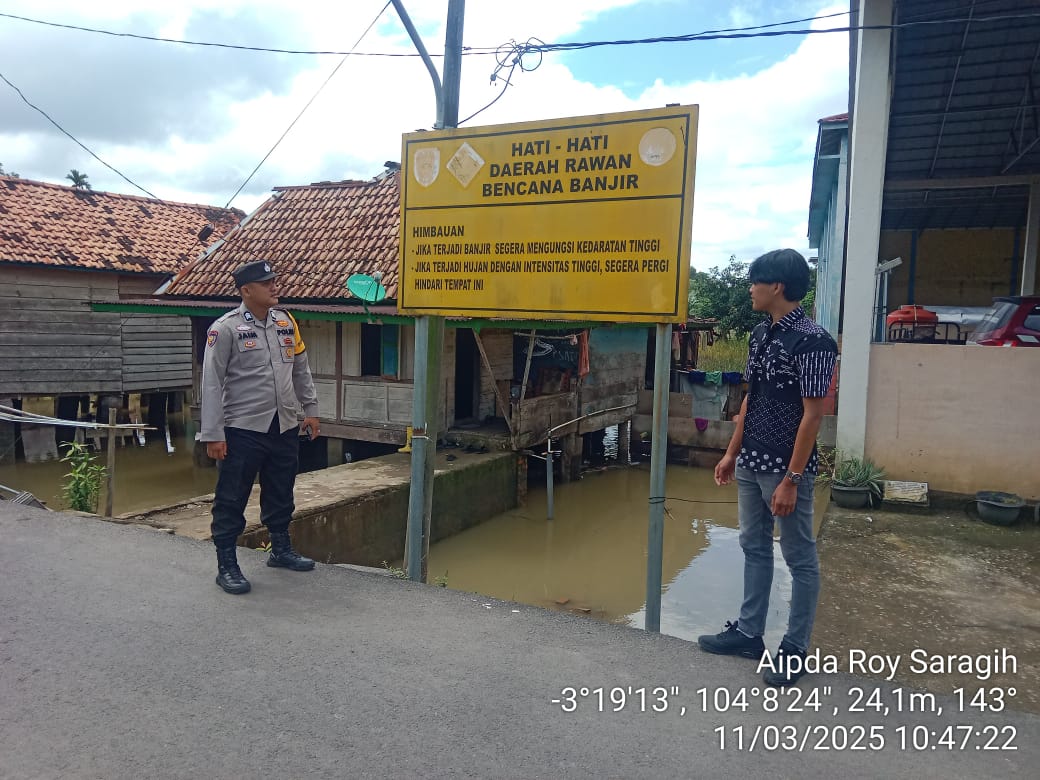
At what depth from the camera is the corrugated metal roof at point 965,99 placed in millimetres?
8125

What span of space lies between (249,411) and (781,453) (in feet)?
8.96

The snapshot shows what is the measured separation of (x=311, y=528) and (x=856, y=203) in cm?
684

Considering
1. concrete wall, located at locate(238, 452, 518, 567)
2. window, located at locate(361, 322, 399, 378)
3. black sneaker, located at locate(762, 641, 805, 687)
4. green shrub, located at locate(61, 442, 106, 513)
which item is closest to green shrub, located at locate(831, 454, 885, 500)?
black sneaker, located at locate(762, 641, 805, 687)

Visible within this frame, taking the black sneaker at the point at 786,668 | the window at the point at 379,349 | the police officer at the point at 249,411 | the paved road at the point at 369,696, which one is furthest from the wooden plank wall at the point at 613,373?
the black sneaker at the point at 786,668

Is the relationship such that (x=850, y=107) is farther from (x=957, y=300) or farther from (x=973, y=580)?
(x=957, y=300)

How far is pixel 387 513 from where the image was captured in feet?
30.0

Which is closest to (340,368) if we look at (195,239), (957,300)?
(195,239)

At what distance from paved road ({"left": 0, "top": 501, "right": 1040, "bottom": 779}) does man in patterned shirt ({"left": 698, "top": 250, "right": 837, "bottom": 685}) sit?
0.16 m

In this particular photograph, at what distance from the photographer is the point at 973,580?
17.5ft

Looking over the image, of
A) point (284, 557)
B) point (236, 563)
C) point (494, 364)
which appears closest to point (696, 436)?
point (494, 364)

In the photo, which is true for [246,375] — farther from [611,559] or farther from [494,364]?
[494,364]

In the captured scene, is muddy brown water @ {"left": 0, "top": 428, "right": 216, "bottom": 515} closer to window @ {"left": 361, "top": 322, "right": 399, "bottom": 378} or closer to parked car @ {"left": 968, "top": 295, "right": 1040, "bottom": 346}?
window @ {"left": 361, "top": 322, "right": 399, "bottom": 378}

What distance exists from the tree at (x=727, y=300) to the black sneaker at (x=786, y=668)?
24380mm

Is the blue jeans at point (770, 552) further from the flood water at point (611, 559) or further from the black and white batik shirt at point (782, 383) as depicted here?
the flood water at point (611, 559)
